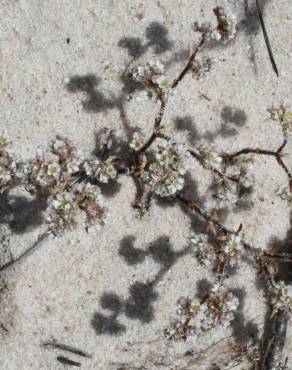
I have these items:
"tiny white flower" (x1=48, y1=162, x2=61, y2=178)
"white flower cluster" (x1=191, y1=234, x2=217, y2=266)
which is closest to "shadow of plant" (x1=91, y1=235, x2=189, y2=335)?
"white flower cluster" (x1=191, y1=234, x2=217, y2=266)

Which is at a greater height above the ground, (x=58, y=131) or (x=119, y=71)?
(x=119, y=71)

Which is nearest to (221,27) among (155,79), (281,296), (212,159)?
(155,79)

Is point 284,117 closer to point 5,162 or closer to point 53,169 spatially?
point 53,169

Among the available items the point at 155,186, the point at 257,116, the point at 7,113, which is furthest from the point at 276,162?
the point at 7,113

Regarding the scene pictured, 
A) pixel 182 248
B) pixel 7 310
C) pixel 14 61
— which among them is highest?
pixel 14 61

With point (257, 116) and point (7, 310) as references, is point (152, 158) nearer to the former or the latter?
point (257, 116)

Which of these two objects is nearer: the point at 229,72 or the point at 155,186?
the point at 155,186
